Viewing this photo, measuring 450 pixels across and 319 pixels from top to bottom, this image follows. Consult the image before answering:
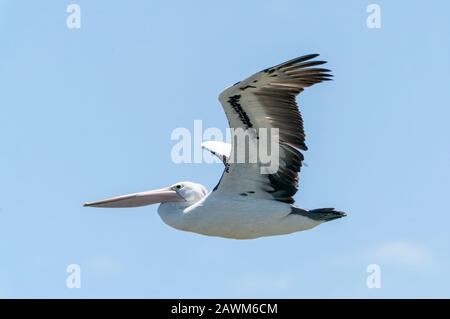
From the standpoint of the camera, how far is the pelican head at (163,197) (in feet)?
57.1

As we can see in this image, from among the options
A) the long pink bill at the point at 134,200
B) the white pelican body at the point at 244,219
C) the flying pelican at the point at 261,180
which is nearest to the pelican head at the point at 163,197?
the long pink bill at the point at 134,200

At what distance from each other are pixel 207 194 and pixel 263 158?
117cm

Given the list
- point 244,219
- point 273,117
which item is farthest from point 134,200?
point 273,117

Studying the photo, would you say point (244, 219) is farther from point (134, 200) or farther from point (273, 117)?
point (134, 200)

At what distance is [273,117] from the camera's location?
15922mm

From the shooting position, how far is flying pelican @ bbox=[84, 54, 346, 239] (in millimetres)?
15617

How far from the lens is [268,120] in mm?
15938

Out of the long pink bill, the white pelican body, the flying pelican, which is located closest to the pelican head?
the long pink bill

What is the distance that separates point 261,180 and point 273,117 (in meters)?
1.02

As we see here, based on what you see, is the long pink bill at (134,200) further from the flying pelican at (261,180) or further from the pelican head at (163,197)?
the flying pelican at (261,180)

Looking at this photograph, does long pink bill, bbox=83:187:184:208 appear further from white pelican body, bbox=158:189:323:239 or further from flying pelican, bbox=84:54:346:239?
white pelican body, bbox=158:189:323:239
